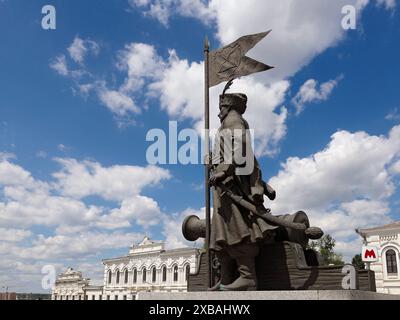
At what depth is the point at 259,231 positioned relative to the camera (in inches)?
224

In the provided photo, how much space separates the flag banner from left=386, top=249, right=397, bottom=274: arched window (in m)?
28.3

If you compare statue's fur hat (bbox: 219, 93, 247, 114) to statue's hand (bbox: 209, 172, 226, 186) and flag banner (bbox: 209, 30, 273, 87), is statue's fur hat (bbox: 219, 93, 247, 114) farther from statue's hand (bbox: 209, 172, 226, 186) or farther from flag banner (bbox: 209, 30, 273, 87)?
statue's hand (bbox: 209, 172, 226, 186)

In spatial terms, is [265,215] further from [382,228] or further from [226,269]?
[382,228]

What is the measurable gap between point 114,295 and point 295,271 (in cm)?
4945

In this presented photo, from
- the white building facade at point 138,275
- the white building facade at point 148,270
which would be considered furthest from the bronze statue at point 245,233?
the white building facade at point 148,270

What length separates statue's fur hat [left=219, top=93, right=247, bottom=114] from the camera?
6578 mm

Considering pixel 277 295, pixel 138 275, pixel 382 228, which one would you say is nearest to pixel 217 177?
pixel 277 295

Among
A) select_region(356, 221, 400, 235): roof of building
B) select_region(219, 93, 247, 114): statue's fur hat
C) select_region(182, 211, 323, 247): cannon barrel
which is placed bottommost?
select_region(182, 211, 323, 247): cannon barrel

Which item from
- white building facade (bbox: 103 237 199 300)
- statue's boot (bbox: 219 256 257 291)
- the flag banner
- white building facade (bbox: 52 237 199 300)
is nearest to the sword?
statue's boot (bbox: 219 256 257 291)

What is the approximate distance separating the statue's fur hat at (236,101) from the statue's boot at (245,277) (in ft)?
7.43

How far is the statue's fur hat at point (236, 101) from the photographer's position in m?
6.58

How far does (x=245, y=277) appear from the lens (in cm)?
568
